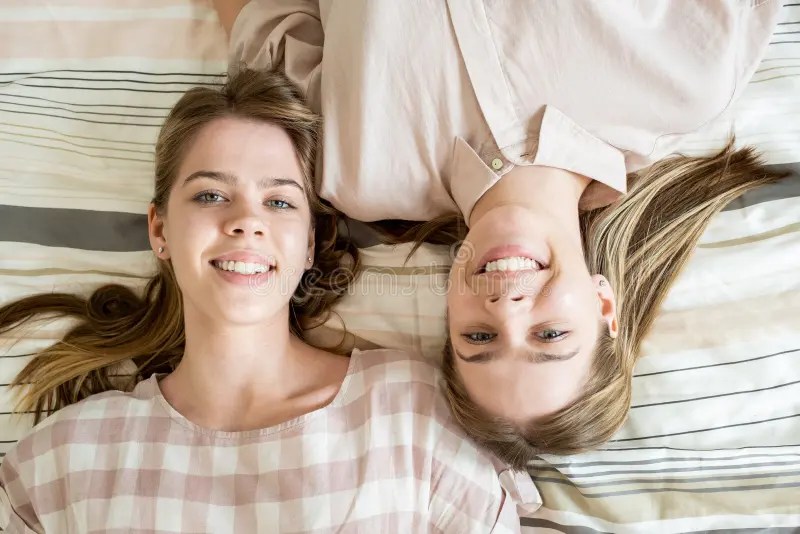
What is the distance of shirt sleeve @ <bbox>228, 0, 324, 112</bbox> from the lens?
5.45 ft

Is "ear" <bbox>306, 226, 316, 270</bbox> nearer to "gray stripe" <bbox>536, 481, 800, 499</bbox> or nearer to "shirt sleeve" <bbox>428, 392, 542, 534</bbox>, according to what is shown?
"shirt sleeve" <bbox>428, 392, 542, 534</bbox>

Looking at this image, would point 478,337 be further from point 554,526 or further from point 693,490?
point 693,490

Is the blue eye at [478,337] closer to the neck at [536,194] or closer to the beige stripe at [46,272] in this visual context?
the neck at [536,194]

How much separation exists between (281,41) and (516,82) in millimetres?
625

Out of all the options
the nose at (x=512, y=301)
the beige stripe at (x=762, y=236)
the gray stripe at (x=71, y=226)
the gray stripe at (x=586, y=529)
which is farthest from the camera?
the gray stripe at (x=71, y=226)

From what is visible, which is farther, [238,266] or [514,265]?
[238,266]

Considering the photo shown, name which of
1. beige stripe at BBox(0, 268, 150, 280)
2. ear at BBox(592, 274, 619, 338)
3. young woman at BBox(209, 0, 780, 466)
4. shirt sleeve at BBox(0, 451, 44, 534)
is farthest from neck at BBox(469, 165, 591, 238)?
shirt sleeve at BBox(0, 451, 44, 534)

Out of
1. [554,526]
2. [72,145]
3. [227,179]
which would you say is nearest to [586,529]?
[554,526]

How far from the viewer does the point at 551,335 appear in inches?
52.4

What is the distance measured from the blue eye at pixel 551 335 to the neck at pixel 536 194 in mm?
243

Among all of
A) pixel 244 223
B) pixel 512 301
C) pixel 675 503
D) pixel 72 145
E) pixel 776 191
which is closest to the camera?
pixel 512 301

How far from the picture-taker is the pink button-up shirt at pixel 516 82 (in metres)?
1.43

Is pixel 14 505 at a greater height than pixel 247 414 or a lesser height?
lesser

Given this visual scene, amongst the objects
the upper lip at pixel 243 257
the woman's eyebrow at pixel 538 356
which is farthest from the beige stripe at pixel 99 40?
the woman's eyebrow at pixel 538 356
